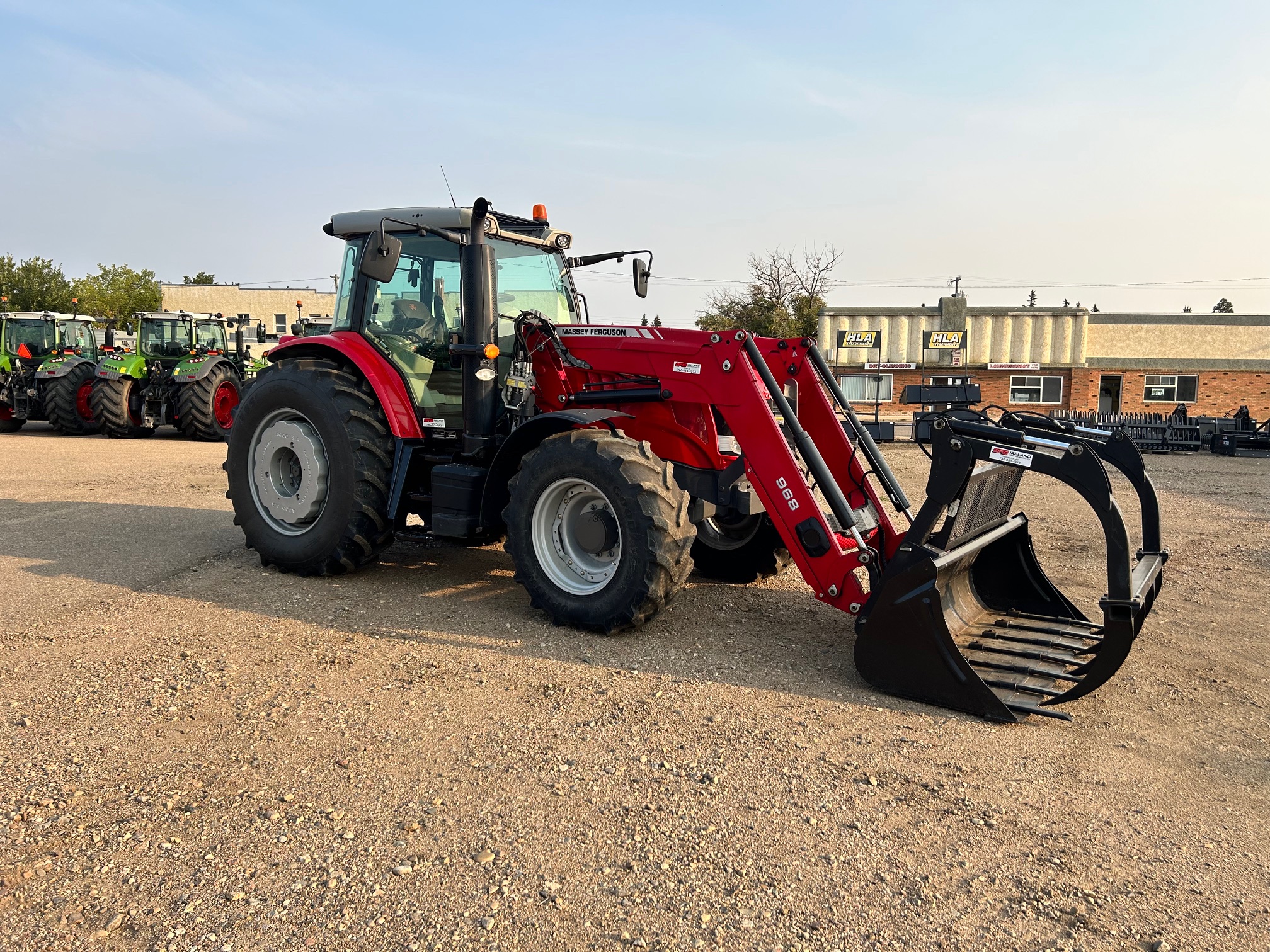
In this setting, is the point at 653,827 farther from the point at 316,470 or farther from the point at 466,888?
the point at 316,470

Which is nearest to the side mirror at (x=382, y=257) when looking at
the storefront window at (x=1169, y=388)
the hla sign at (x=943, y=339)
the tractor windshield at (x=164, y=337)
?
the tractor windshield at (x=164, y=337)

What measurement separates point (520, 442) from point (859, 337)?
29.9m

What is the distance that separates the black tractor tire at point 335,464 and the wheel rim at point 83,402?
49.8ft

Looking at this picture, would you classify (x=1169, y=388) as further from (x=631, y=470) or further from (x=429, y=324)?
(x=631, y=470)

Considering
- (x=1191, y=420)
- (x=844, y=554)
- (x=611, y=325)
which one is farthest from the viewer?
(x=1191, y=420)

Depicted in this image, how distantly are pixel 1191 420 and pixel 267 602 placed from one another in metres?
21.0

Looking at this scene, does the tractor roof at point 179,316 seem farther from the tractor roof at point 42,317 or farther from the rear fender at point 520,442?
the rear fender at point 520,442

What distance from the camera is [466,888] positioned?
279 centimetres

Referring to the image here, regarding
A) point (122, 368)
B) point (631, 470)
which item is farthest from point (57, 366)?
point (631, 470)

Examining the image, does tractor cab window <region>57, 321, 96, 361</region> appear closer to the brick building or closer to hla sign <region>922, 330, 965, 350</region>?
the brick building

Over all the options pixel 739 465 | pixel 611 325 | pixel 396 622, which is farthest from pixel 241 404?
pixel 739 465

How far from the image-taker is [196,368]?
18.0m

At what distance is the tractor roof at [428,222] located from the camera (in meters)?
6.21

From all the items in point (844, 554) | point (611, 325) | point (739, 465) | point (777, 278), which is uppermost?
point (777, 278)
